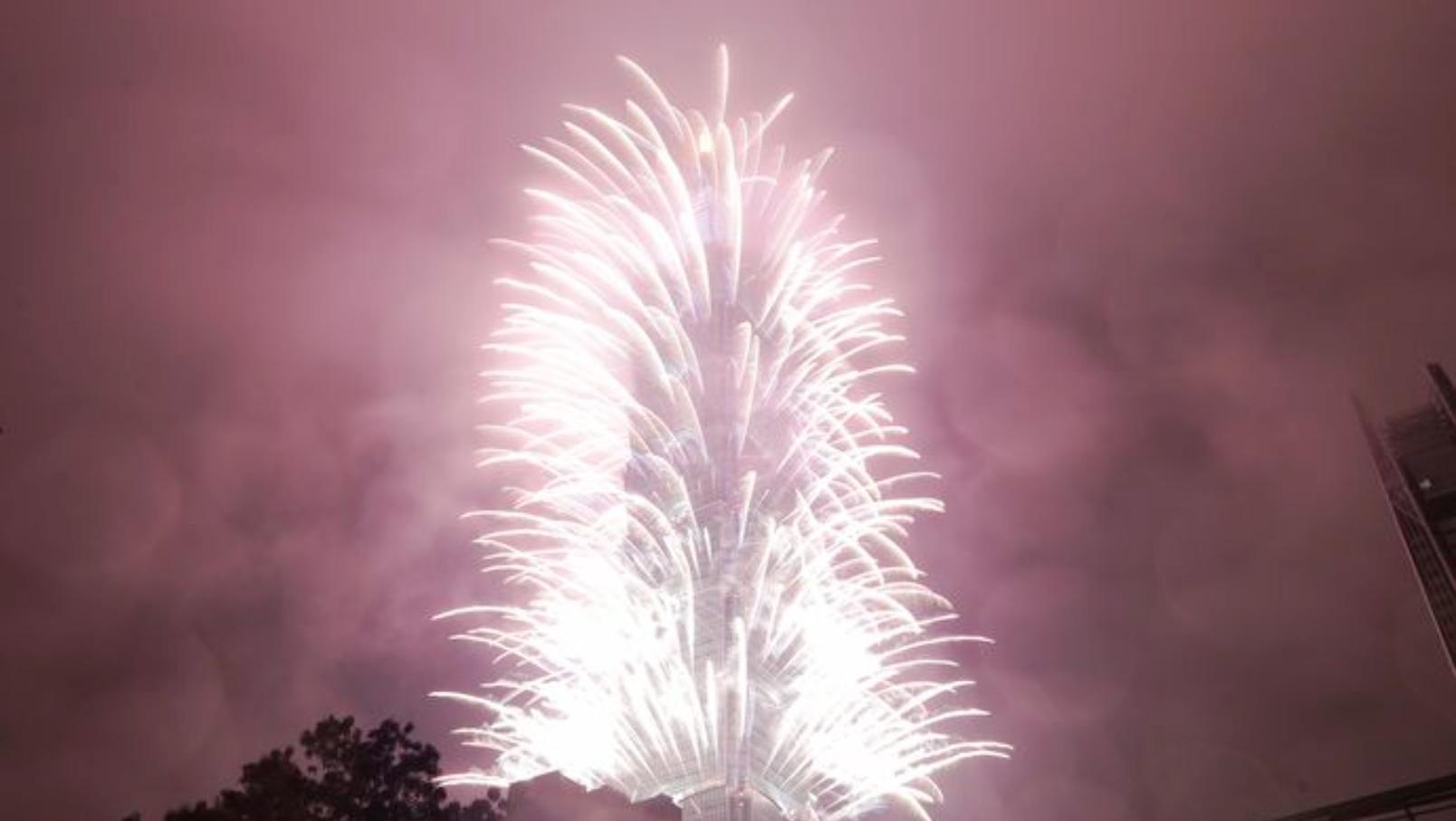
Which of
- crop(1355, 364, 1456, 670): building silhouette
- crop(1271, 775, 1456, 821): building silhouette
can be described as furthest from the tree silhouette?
crop(1355, 364, 1456, 670): building silhouette

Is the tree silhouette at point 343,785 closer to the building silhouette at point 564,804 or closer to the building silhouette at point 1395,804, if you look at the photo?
the building silhouette at point 564,804

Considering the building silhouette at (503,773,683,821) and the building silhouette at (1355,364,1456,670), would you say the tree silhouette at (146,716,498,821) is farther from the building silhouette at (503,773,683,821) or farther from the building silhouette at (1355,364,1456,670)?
the building silhouette at (1355,364,1456,670)

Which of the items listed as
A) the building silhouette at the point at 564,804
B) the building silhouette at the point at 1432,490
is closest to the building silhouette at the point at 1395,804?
the building silhouette at the point at 564,804

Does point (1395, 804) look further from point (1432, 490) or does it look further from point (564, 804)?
point (1432, 490)

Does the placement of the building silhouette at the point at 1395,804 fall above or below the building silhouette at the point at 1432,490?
below

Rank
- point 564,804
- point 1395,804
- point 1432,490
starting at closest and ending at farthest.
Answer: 1. point 1395,804
2. point 564,804
3. point 1432,490

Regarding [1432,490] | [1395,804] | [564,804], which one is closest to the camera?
[1395,804]

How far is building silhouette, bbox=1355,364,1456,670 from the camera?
592ft

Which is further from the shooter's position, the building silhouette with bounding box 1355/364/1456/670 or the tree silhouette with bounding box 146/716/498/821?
the building silhouette with bounding box 1355/364/1456/670

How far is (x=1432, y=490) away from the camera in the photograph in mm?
181500

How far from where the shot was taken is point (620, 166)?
4766 cm

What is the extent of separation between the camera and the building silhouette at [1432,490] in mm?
180500

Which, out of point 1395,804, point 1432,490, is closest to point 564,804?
point 1395,804

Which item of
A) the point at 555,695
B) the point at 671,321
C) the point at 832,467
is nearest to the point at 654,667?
the point at 555,695
